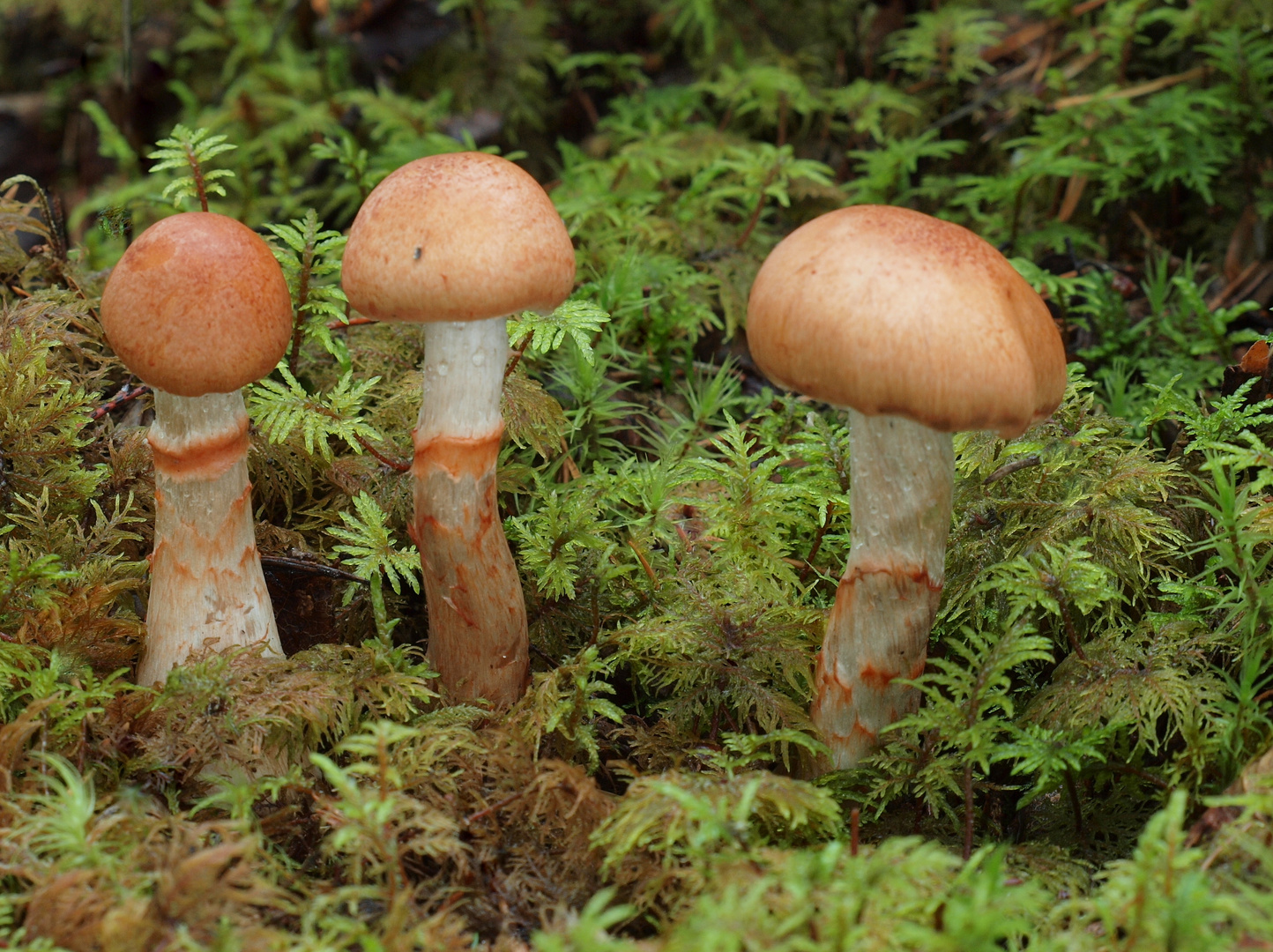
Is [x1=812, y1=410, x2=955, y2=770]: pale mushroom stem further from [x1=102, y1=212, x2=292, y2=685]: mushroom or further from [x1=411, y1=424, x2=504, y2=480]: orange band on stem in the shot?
[x1=102, y1=212, x2=292, y2=685]: mushroom

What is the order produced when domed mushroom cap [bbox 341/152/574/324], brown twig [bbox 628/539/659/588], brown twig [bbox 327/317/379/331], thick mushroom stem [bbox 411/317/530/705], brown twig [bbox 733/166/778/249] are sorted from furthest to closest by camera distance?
brown twig [bbox 733/166/778/249], brown twig [bbox 327/317/379/331], brown twig [bbox 628/539/659/588], thick mushroom stem [bbox 411/317/530/705], domed mushroom cap [bbox 341/152/574/324]

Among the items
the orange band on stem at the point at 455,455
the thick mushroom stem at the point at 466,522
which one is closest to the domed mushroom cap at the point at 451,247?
the thick mushroom stem at the point at 466,522

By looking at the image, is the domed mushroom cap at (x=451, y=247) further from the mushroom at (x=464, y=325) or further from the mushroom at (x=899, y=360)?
the mushroom at (x=899, y=360)

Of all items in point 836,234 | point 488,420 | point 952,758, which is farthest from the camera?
point 488,420

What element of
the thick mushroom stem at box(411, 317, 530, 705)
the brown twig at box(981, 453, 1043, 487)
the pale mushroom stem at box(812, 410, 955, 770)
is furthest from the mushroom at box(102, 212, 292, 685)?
the brown twig at box(981, 453, 1043, 487)

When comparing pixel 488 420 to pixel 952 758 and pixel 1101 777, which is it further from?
pixel 1101 777

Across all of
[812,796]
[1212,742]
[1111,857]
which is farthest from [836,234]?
[1111,857]

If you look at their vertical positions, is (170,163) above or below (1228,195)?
above
